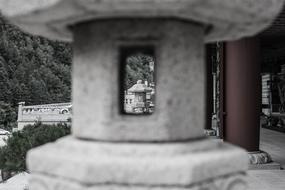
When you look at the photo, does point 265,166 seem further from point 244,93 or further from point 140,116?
point 140,116

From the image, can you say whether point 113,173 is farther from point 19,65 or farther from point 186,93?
point 19,65

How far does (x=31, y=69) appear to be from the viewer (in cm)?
4769

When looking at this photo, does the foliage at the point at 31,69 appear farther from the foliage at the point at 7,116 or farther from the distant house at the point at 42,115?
the distant house at the point at 42,115

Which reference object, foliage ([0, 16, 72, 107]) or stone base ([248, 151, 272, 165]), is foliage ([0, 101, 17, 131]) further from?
stone base ([248, 151, 272, 165])

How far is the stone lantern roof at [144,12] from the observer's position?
8.18 feet

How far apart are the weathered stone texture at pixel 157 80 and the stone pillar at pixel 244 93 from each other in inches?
224

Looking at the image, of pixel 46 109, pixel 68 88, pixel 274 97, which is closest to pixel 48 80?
pixel 68 88

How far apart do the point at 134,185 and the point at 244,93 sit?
614cm

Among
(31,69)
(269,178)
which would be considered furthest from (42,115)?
(31,69)

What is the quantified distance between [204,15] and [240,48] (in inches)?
234

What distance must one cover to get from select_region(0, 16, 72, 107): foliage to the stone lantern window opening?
8.70m

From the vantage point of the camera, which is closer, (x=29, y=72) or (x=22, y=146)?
(x=22, y=146)

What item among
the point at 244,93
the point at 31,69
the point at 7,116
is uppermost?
the point at 31,69

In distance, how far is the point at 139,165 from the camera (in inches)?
102
